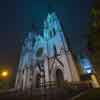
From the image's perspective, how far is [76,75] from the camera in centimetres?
2545

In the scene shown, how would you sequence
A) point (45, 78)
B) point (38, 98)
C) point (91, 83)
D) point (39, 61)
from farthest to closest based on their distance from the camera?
1. point (39, 61)
2. point (45, 78)
3. point (91, 83)
4. point (38, 98)

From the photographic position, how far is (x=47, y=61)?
31.6 meters

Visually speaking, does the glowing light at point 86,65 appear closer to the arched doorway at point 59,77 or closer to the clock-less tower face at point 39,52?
the arched doorway at point 59,77

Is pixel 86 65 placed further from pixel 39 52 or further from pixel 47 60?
pixel 39 52

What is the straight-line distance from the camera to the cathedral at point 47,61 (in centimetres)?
2758

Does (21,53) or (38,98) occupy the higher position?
(21,53)

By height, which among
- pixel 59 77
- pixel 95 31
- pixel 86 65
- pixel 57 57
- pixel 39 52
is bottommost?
pixel 95 31

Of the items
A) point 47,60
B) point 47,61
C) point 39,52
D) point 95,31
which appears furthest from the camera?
point 39,52

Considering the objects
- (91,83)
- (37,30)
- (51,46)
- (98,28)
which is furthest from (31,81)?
(98,28)

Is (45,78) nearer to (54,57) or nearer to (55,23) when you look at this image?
(54,57)

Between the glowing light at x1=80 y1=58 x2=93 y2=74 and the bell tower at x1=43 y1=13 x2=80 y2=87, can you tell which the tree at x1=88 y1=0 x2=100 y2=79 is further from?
the glowing light at x1=80 y1=58 x2=93 y2=74

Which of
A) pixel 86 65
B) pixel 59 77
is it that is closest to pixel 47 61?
pixel 59 77

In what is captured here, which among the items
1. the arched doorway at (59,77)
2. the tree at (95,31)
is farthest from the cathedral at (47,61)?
the tree at (95,31)

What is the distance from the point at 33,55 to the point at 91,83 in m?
19.6
